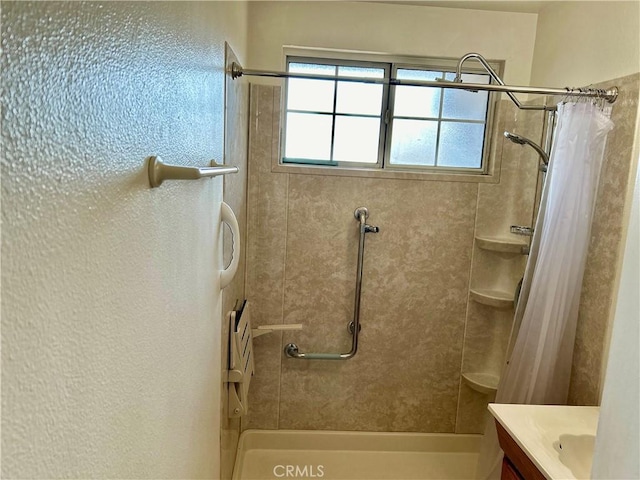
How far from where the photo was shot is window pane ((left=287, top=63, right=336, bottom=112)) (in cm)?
240

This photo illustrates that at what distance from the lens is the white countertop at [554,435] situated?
49.5 inches

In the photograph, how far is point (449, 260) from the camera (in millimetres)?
2447

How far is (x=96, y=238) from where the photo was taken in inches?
21.8

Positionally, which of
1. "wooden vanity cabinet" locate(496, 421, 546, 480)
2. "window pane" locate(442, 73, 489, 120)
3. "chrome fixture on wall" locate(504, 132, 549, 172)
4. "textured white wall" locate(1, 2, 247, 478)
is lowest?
"wooden vanity cabinet" locate(496, 421, 546, 480)

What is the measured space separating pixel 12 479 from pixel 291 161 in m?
2.09

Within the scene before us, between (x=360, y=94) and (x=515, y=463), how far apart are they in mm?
1810

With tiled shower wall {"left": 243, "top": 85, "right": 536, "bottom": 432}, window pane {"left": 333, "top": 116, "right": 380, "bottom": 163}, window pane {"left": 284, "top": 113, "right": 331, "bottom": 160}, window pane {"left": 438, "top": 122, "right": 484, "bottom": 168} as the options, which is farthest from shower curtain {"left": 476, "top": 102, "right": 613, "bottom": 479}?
window pane {"left": 284, "top": 113, "right": 331, "bottom": 160}

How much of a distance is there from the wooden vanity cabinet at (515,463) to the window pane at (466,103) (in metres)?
1.59

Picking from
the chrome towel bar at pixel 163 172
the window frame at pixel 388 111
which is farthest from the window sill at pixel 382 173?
the chrome towel bar at pixel 163 172

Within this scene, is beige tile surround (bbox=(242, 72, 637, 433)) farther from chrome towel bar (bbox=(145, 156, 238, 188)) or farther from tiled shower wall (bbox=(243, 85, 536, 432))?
chrome towel bar (bbox=(145, 156, 238, 188))

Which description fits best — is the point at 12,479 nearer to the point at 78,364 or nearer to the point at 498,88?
the point at 78,364

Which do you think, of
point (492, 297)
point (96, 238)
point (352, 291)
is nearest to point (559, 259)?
point (492, 297)

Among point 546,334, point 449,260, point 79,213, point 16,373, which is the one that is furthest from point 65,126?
point 449,260

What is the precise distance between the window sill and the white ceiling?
30.8 inches
